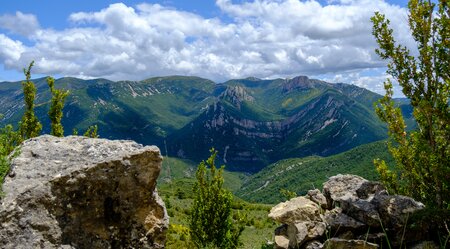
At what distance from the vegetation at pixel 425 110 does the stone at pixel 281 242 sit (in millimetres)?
6756

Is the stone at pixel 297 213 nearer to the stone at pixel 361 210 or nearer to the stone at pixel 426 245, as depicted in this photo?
the stone at pixel 361 210

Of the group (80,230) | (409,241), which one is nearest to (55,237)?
(80,230)

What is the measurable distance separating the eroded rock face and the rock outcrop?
6099 millimetres

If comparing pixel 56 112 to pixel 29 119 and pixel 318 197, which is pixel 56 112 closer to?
pixel 29 119

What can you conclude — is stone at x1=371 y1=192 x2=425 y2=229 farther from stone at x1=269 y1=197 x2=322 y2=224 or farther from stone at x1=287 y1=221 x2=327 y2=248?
stone at x1=269 y1=197 x2=322 y2=224

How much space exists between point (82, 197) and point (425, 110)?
13846mm

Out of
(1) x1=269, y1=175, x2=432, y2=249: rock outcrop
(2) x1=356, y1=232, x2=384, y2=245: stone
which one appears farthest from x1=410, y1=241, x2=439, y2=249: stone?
(2) x1=356, y1=232, x2=384, y2=245: stone

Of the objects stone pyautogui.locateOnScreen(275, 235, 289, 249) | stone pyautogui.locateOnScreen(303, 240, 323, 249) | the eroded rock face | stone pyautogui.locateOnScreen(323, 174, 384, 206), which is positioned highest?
the eroded rock face

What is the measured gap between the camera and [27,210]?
10.1 metres

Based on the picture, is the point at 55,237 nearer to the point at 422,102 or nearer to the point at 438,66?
the point at 422,102

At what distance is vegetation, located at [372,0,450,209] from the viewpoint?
16453 millimetres

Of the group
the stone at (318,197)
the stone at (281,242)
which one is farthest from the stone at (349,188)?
the stone at (281,242)

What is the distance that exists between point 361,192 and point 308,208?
3.54m

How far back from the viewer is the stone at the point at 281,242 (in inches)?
749
